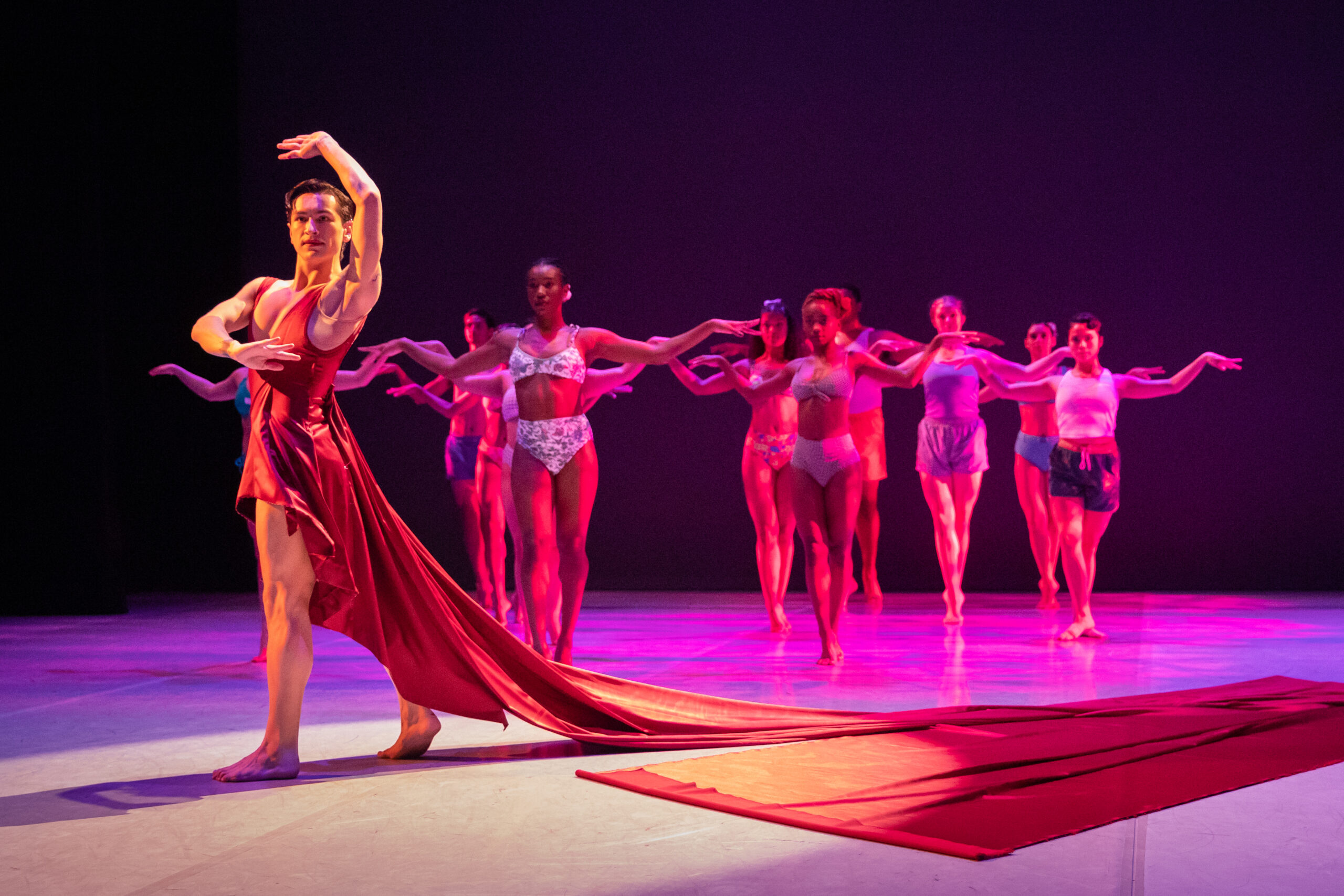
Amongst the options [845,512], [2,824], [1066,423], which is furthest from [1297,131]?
[2,824]

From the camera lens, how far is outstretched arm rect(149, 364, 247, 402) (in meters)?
6.82

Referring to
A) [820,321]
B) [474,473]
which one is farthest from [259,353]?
[474,473]

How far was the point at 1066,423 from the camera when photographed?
693cm

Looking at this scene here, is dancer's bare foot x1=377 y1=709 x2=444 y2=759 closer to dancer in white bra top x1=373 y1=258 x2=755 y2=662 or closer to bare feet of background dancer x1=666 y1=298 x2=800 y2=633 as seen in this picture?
dancer in white bra top x1=373 y1=258 x2=755 y2=662

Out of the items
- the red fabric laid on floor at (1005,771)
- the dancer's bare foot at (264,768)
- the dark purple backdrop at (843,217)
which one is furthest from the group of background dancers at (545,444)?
the dark purple backdrop at (843,217)

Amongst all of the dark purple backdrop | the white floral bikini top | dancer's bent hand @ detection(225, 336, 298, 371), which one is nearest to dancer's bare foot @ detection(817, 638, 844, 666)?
the white floral bikini top

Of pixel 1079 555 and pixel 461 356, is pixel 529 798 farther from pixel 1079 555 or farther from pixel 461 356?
pixel 1079 555

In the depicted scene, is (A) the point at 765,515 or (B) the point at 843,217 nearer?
(A) the point at 765,515

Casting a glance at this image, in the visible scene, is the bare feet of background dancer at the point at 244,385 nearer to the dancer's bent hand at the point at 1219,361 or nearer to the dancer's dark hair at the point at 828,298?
the dancer's dark hair at the point at 828,298

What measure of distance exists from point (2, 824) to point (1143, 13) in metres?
9.15

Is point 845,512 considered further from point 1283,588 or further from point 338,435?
point 1283,588

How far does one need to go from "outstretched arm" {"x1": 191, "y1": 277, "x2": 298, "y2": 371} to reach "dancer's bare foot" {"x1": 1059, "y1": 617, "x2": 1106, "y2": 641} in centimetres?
452

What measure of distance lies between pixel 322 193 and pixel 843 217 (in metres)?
6.50

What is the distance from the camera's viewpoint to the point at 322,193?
3756 mm
